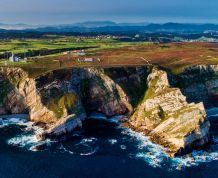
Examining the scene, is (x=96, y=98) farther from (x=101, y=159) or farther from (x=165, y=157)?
(x=165, y=157)

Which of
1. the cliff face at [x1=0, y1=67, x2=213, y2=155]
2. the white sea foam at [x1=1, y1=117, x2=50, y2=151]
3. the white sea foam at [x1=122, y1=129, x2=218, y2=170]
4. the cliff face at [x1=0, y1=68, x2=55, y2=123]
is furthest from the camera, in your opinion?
the cliff face at [x1=0, y1=68, x2=55, y2=123]

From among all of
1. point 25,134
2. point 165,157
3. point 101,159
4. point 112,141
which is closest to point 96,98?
point 112,141

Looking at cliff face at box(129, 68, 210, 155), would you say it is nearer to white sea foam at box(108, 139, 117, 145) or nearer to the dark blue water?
the dark blue water

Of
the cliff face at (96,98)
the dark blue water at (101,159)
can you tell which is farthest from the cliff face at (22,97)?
the dark blue water at (101,159)

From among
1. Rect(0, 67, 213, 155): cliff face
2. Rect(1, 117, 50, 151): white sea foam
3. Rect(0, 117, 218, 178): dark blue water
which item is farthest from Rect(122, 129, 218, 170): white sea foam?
Rect(1, 117, 50, 151): white sea foam

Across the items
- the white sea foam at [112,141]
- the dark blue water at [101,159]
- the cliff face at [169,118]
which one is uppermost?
the cliff face at [169,118]

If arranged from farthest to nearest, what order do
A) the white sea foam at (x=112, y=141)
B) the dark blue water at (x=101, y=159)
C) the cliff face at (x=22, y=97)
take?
the cliff face at (x=22, y=97), the white sea foam at (x=112, y=141), the dark blue water at (x=101, y=159)

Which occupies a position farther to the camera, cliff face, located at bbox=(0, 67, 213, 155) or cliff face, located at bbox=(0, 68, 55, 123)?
cliff face, located at bbox=(0, 68, 55, 123)

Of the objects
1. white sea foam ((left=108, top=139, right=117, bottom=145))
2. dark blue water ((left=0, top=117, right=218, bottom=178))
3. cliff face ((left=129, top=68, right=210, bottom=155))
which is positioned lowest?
dark blue water ((left=0, top=117, right=218, bottom=178))

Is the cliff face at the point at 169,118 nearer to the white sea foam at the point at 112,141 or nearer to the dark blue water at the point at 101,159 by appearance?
the dark blue water at the point at 101,159

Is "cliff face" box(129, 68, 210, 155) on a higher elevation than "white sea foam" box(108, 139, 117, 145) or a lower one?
higher
